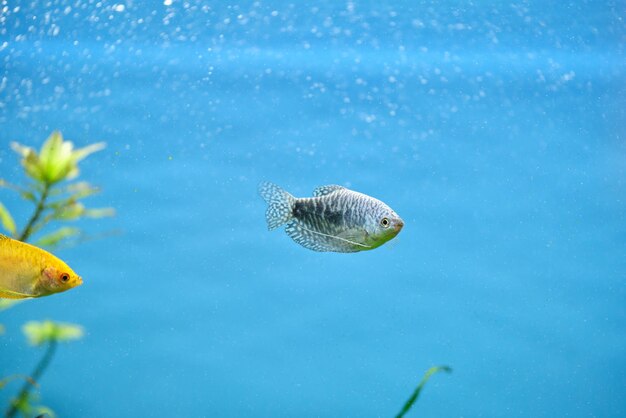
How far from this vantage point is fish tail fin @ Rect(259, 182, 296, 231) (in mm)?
2138

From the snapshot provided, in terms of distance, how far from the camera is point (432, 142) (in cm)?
594

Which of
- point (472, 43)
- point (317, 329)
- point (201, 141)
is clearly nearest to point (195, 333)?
point (317, 329)

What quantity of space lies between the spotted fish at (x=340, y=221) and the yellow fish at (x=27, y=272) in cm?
81

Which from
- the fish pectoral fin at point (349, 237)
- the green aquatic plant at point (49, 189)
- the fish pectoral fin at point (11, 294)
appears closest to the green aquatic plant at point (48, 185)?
the green aquatic plant at point (49, 189)

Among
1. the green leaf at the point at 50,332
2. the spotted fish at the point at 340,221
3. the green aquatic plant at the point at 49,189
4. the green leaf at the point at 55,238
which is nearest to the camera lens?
the spotted fish at the point at 340,221

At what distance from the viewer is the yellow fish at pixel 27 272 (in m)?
1.62

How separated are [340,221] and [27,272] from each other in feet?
3.32

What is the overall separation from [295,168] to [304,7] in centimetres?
160

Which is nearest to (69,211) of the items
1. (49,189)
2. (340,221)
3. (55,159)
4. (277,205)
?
(49,189)

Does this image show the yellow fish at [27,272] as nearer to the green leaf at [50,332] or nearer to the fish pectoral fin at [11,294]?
the fish pectoral fin at [11,294]

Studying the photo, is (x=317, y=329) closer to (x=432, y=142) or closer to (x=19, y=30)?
(x=432, y=142)

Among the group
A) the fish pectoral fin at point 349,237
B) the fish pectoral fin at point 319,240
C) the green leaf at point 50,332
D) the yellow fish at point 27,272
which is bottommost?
the green leaf at point 50,332

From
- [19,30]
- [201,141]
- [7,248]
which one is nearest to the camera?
[7,248]

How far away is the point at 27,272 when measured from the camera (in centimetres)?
165
